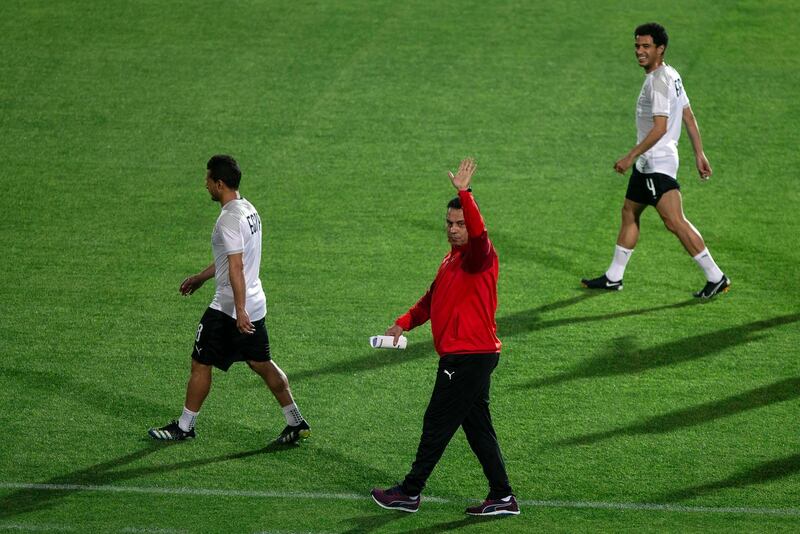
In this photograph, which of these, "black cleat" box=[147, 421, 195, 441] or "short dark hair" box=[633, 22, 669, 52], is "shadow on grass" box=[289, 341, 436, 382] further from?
"short dark hair" box=[633, 22, 669, 52]

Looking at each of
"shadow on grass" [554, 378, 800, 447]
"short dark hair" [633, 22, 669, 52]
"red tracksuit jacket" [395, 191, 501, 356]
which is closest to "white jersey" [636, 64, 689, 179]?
"short dark hair" [633, 22, 669, 52]

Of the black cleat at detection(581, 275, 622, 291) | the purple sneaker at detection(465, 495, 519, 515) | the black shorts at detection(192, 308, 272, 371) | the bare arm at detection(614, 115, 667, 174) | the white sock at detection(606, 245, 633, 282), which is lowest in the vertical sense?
the black cleat at detection(581, 275, 622, 291)

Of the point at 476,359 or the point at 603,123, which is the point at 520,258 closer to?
the point at 603,123

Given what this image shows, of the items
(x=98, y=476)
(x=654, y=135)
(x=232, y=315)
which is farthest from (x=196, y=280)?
(x=654, y=135)

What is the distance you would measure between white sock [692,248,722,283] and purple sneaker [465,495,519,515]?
443 cm

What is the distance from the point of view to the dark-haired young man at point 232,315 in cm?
746

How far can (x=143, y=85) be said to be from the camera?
15.8 m

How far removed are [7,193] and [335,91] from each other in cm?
466

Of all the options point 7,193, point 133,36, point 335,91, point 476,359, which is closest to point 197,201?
point 7,193

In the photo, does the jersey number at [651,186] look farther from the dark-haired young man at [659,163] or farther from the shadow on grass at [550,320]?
the shadow on grass at [550,320]

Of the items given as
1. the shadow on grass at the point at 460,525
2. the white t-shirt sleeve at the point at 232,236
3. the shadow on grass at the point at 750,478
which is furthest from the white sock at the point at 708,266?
the white t-shirt sleeve at the point at 232,236

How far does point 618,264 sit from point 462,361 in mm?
4585

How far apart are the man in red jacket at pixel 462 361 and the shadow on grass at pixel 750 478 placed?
1067mm

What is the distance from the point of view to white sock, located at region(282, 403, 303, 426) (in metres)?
7.87
